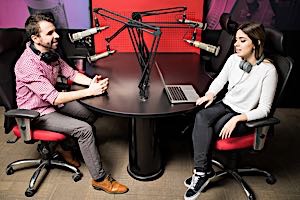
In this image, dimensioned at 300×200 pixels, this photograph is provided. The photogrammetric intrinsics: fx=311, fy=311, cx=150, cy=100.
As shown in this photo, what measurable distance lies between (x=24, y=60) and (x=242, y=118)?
1430mm

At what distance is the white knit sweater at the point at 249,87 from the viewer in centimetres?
189

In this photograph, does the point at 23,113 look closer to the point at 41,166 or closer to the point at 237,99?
the point at 41,166

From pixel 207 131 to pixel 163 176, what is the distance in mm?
628

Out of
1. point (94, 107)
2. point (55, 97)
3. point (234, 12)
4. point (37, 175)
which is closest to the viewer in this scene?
point (94, 107)

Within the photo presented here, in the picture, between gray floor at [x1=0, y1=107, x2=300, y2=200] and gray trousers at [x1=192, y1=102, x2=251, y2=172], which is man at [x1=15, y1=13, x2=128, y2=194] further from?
gray trousers at [x1=192, y1=102, x2=251, y2=172]

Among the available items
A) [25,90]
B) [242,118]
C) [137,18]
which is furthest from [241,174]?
[25,90]

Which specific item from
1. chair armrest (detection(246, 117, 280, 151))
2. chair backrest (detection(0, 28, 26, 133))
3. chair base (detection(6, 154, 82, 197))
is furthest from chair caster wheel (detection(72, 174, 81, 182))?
chair armrest (detection(246, 117, 280, 151))

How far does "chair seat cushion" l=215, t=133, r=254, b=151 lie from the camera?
6.40 ft

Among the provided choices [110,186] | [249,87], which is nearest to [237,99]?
[249,87]

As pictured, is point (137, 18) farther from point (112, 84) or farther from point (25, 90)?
point (25, 90)

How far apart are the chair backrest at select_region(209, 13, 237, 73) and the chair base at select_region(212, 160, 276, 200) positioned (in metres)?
0.82

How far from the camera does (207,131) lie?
1.99 meters

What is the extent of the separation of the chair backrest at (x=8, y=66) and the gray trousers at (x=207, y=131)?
1.24m

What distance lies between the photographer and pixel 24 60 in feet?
6.62
